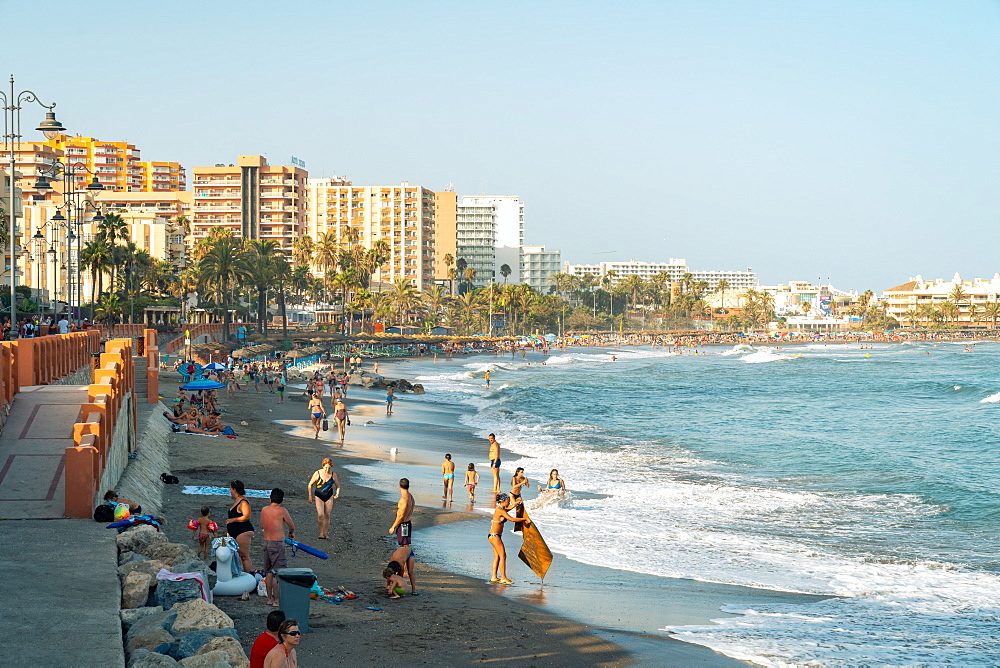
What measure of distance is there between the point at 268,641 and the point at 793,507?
16.4m

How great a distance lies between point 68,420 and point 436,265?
15924cm

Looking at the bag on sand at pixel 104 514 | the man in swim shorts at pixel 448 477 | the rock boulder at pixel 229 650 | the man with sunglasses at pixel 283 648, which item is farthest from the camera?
the man in swim shorts at pixel 448 477

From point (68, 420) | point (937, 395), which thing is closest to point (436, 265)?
point (937, 395)

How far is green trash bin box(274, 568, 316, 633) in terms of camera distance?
377 inches

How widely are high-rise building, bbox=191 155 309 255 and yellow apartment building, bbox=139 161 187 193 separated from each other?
2564 centimetres

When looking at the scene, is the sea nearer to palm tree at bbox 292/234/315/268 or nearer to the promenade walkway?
the promenade walkway

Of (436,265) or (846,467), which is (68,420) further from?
(436,265)

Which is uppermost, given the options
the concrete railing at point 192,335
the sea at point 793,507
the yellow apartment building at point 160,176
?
the yellow apartment building at point 160,176

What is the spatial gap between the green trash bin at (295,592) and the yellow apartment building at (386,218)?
150617 millimetres

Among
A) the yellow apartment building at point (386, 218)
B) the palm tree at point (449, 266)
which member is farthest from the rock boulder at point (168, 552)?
the palm tree at point (449, 266)

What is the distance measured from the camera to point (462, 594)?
1241 centimetres

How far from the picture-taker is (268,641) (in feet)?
23.7

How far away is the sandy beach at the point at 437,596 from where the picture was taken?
10.0 metres

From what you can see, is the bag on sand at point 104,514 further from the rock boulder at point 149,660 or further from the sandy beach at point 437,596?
the rock boulder at point 149,660
